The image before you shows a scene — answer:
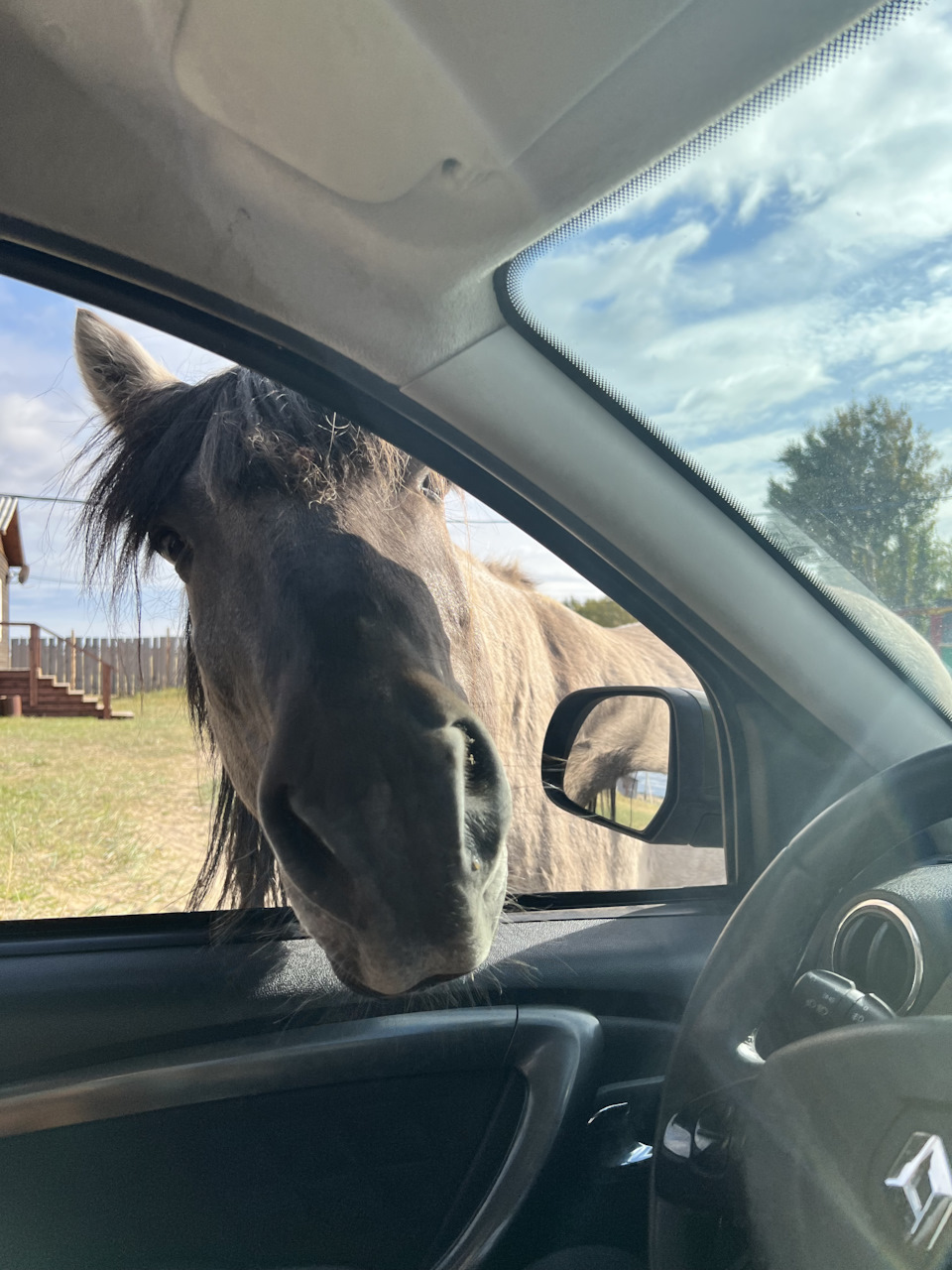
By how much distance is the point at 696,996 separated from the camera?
3.25 feet

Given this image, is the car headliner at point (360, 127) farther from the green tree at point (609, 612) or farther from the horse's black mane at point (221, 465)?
the green tree at point (609, 612)

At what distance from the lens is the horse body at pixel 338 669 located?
3.50 feet

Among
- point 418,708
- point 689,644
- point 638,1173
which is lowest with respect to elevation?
point 638,1173

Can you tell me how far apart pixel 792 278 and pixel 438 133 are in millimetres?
508

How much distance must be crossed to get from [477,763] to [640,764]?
946 millimetres

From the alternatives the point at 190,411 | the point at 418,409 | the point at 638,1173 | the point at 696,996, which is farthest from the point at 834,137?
the point at 638,1173

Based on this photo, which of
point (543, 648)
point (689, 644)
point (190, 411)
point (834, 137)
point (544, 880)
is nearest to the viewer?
point (834, 137)

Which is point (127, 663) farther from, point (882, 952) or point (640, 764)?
point (882, 952)

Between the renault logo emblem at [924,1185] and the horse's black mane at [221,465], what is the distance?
3.84 feet

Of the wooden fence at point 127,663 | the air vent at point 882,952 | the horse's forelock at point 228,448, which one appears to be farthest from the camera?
the wooden fence at point 127,663

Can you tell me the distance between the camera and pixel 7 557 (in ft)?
5.90

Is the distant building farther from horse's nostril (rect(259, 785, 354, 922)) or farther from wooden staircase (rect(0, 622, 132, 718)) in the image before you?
horse's nostril (rect(259, 785, 354, 922))

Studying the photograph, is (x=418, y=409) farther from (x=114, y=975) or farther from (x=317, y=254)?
(x=114, y=975)

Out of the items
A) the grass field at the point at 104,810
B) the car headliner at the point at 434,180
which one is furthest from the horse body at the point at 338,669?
the car headliner at the point at 434,180
